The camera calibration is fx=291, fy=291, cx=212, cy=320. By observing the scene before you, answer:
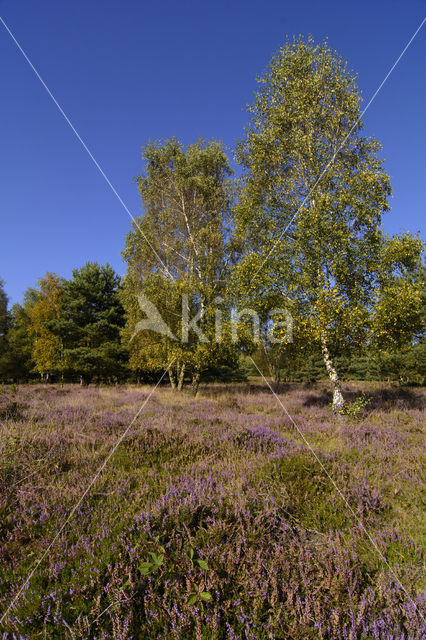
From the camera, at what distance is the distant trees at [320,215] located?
8.74m

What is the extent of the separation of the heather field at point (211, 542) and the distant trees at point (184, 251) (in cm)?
1051

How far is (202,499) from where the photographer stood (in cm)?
332

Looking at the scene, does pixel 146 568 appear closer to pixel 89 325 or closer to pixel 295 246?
pixel 295 246

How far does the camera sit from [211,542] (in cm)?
273

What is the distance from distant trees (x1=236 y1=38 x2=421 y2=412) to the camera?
8.74 metres

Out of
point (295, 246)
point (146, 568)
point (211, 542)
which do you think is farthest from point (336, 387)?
point (146, 568)

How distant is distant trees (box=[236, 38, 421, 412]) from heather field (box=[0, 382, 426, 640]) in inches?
170

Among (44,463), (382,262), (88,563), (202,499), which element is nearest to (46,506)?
(88,563)

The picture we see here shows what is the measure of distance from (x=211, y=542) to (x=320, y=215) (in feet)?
28.7

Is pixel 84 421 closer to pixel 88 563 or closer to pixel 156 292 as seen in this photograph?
pixel 88 563

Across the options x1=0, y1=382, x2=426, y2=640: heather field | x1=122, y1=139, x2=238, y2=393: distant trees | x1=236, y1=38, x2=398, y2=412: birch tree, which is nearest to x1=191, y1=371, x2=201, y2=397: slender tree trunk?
x1=122, y1=139, x2=238, y2=393: distant trees

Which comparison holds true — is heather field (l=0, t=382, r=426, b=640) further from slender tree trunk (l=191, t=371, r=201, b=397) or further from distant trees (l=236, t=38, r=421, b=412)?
slender tree trunk (l=191, t=371, r=201, b=397)

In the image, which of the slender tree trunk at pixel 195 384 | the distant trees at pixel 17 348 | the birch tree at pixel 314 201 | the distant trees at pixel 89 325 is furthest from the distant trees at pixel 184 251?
the distant trees at pixel 17 348

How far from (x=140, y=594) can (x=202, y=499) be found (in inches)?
45.6
